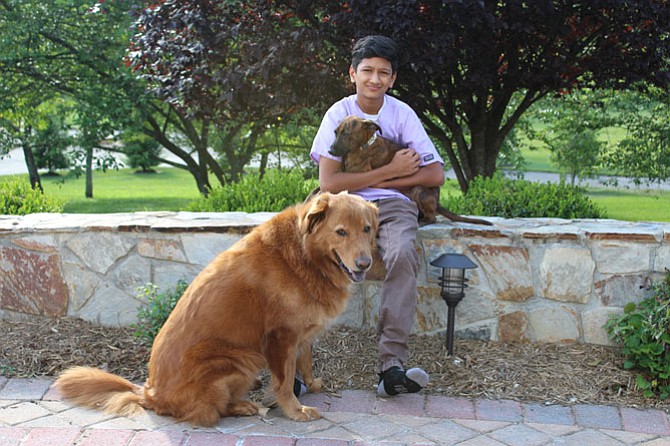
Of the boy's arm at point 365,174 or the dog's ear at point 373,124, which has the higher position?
the dog's ear at point 373,124

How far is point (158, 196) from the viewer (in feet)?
57.2

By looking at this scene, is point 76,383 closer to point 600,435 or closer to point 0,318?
point 0,318

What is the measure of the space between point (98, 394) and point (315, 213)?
5.06 feet

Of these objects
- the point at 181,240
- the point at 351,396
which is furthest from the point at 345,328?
the point at 181,240

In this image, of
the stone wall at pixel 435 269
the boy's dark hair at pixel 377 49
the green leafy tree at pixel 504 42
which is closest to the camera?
the boy's dark hair at pixel 377 49

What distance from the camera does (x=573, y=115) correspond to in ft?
36.6

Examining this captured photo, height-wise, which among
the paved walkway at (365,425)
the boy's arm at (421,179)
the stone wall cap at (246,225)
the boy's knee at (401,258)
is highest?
the boy's arm at (421,179)

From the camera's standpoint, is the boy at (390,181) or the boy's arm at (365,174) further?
the boy's arm at (365,174)

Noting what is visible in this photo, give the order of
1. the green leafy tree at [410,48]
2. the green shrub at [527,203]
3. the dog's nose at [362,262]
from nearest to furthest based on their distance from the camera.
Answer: the dog's nose at [362,262] < the green shrub at [527,203] < the green leafy tree at [410,48]

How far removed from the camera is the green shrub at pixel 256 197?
6188 mm

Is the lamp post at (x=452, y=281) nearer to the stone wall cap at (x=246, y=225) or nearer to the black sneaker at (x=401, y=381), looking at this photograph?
the stone wall cap at (x=246, y=225)

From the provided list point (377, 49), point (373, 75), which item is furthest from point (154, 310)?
point (377, 49)

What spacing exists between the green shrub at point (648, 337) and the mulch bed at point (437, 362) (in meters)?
0.08

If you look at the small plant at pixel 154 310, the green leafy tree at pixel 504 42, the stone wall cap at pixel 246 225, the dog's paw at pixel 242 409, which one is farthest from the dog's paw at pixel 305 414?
the green leafy tree at pixel 504 42
